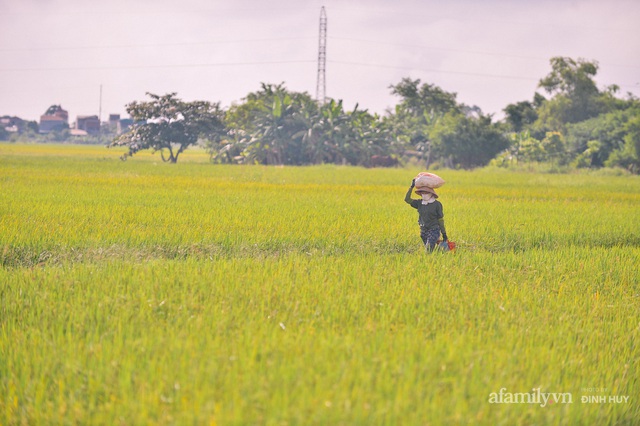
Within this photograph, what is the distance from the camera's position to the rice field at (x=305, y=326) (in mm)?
3076

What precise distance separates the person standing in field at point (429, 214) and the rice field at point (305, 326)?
0.83 ft

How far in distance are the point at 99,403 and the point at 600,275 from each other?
5128 mm

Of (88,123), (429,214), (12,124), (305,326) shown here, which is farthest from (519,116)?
(12,124)

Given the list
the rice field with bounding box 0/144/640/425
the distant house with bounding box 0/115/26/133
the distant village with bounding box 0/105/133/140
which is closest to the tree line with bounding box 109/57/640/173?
the rice field with bounding box 0/144/640/425

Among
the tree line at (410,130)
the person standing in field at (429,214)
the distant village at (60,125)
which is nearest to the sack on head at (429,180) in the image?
the person standing in field at (429,214)

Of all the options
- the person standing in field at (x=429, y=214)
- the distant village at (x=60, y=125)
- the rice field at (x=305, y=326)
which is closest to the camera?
the rice field at (x=305, y=326)

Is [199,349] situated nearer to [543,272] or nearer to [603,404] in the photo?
[603,404]

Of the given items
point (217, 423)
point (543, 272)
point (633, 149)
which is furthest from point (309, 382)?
point (633, 149)

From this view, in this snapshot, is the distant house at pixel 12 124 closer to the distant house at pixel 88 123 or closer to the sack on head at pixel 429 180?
the distant house at pixel 88 123

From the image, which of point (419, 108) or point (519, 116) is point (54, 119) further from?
point (519, 116)

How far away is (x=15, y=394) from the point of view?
324cm

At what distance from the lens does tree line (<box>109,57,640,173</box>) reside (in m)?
35.3

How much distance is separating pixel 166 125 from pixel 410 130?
46.0ft

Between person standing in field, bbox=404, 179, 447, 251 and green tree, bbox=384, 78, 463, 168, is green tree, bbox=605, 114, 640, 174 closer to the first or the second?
green tree, bbox=384, 78, 463, 168
